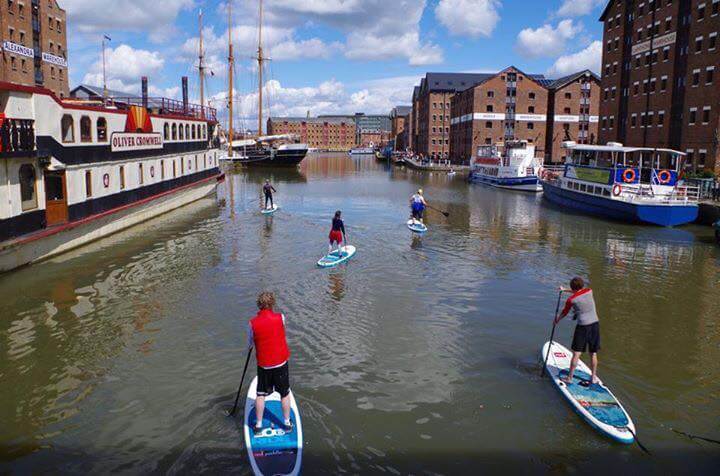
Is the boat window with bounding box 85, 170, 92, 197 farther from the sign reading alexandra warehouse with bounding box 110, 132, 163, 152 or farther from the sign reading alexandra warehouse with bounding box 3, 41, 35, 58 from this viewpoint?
the sign reading alexandra warehouse with bounding box 3, 41, 35, 58

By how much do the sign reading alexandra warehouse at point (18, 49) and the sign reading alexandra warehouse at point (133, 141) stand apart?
36.2m

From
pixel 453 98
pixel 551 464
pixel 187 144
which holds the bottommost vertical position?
pixel 551 464

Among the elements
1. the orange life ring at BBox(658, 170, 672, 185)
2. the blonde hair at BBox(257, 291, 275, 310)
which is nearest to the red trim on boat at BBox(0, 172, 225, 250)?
the blonde hair at BBox(257, 291, 275, 310)

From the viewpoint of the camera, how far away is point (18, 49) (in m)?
59.4

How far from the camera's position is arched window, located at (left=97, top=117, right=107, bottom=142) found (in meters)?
25.3

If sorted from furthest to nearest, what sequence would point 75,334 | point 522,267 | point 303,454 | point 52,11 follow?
point 52,11, point 522,267, point 75,334, point 303,454

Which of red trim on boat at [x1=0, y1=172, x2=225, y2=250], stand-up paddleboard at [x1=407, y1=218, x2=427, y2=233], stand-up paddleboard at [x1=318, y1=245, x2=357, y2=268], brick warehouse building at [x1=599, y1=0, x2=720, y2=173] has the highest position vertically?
brick warehouse building at [x1=599, y1=0, x2=720, y2=173]

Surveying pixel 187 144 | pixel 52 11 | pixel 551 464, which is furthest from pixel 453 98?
pixel 551 464

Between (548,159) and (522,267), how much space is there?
75.7 m

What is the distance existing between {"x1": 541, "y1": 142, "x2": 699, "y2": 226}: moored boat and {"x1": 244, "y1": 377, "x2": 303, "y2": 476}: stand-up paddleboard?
28.9 meters

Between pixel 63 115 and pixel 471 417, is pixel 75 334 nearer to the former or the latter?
pixel 471 417

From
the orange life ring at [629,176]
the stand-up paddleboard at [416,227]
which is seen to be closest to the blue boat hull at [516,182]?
the orange life ring at [629,176]

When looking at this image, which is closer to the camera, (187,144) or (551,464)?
(551,464)

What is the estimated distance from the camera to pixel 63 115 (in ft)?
72.1
